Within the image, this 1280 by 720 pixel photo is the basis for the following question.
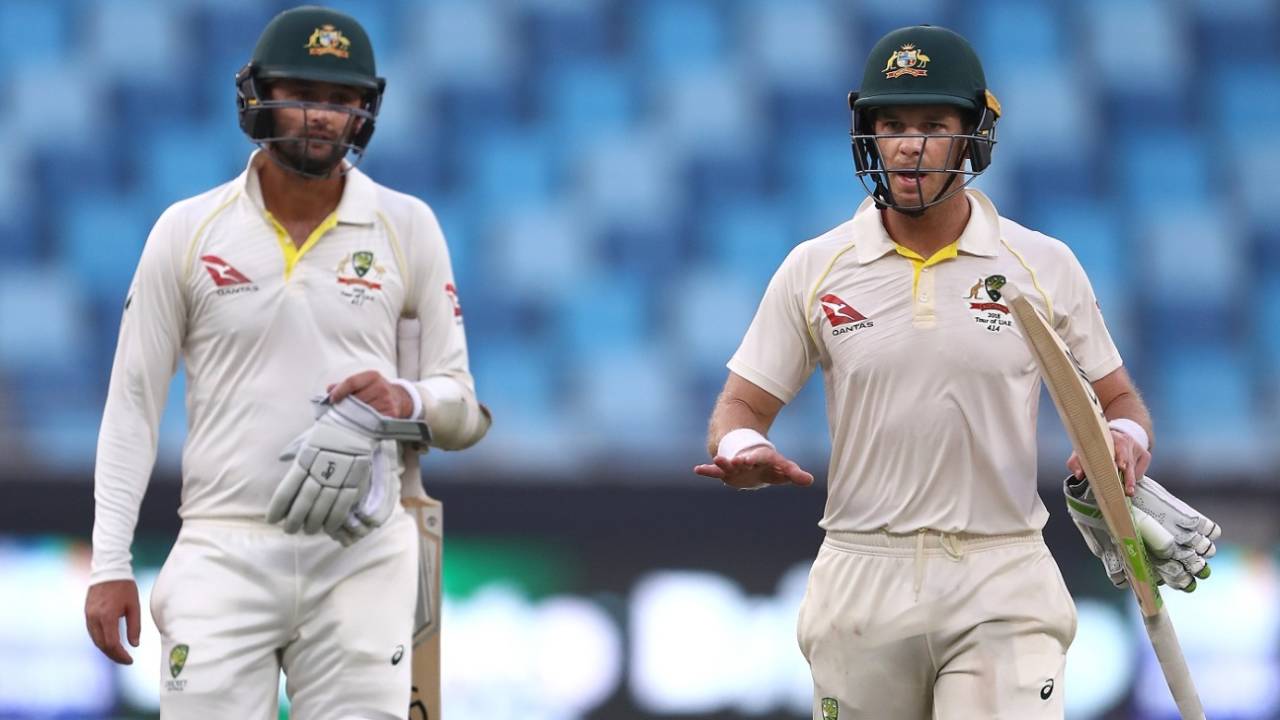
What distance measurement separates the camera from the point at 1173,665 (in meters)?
3.44

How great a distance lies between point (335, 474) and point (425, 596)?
1.70 ft

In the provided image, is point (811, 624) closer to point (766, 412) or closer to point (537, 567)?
point (766, 412)

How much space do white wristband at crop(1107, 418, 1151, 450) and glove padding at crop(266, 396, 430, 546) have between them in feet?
4.10

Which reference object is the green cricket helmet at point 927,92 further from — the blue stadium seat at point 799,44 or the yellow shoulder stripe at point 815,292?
the blue stadium seat at point 799,44

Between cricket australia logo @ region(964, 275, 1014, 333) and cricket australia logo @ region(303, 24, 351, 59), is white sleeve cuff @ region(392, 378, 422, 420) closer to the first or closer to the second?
cricket australia logo @ region(303, 24, 351, 59)

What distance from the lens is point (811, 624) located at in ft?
11.5

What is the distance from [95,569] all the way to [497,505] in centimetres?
237

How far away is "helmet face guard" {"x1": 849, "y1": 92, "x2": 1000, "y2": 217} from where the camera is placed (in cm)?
349

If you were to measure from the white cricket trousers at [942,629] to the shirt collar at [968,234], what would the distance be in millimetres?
488

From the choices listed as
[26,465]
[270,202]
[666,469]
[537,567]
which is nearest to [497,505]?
[537,567]

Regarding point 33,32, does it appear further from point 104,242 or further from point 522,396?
point 522,396

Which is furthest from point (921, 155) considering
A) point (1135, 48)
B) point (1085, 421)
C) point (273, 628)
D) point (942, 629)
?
point (1135, 48)

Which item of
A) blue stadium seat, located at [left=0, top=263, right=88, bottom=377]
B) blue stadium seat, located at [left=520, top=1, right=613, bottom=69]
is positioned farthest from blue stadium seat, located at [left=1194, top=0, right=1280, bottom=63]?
blue stadium seat, located at [left=0, top=263, right=88, bottom=377]

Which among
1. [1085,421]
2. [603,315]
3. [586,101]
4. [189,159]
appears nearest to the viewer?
[1085,421]
